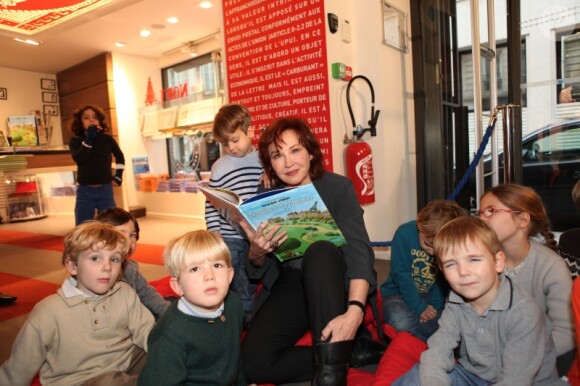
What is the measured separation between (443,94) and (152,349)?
11.8ft

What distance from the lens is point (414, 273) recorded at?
74.5 inches

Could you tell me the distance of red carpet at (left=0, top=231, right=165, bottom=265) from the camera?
14.1 feet

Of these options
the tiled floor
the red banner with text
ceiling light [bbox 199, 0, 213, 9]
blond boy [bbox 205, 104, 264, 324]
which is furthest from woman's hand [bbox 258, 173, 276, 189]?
ceiling light [bbox 199, 0, 213, 9]

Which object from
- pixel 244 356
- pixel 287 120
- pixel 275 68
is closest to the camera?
pixel 244 356

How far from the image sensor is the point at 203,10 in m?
5.27

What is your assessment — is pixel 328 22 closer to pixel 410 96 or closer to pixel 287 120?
pixel 410 96

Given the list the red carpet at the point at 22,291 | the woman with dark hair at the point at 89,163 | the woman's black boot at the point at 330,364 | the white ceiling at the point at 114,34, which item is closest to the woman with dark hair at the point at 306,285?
the woman's black boot at the point at 330,364

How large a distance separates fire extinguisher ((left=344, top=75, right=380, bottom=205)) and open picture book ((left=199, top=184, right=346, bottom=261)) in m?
1.67

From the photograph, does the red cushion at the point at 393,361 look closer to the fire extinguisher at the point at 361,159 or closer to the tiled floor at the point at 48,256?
the tiled floor at the point at 48,256

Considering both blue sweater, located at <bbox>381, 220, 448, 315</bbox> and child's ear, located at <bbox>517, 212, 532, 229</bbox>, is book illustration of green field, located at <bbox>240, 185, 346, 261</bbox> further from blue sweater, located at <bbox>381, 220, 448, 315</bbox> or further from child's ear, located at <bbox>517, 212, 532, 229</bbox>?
child's ear, located at <bbox>517, 212, 532, 229</bbox>

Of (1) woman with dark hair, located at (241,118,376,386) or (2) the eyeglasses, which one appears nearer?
(1) woman with dark hair, located at (241,118,376,386)

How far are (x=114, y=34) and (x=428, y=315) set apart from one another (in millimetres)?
6017

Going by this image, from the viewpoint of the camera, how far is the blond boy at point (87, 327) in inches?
51.9

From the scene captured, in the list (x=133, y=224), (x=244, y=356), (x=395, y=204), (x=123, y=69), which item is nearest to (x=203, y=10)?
(x=123, y=69)
